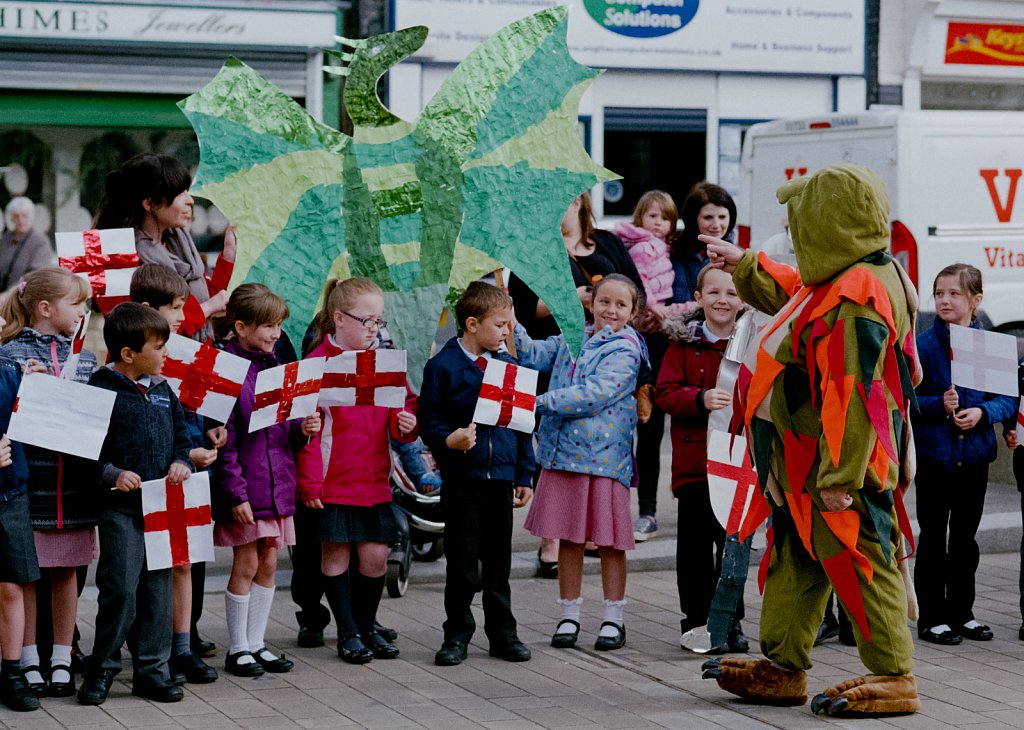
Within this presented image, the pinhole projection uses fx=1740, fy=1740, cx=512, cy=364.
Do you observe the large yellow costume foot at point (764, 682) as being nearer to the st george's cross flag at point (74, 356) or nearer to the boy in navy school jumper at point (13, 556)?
the boy in navy school jumper at point (13, 556)

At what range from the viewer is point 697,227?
367 inches

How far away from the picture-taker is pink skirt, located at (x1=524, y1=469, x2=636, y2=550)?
277 inches

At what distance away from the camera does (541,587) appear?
835cm

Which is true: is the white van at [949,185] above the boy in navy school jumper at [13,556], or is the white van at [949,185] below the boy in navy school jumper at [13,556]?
above

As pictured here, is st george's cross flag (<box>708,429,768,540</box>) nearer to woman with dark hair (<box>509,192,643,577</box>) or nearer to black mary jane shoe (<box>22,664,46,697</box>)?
woman with dark hair (<box>509,192,643,577</box>)

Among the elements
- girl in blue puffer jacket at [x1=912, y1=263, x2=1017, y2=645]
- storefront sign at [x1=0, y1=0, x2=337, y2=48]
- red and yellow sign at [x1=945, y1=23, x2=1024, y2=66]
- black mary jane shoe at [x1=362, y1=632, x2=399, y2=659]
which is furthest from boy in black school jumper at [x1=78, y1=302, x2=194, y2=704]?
red and yellow sign at [x1=945, y1=23, x2=1024, y2=66]

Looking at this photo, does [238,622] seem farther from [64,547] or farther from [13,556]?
[13,556]

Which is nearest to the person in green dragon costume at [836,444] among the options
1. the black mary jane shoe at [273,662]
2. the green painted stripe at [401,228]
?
the green painted stripe at [401,228]

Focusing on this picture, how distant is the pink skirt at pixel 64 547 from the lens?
614 centimetres

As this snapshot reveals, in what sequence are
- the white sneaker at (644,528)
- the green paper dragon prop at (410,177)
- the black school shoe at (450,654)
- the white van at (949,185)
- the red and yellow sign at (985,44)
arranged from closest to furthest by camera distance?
the green paper dragon prop at (410,177) → the black school shoe at (450,654) → the white sneaker at (644,528) → the white van at (949,185) → the red and yellow sign at (985,44)

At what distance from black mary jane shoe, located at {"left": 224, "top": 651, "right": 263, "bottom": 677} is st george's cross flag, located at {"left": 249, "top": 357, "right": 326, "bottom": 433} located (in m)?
0.86

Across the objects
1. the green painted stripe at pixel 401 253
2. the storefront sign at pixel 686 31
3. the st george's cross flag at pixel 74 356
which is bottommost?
the st george's cross flag at pixel 74 356

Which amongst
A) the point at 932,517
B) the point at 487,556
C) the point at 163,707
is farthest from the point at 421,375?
the point at 932,517

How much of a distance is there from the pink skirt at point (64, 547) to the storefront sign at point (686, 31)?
Result: 407 inches
